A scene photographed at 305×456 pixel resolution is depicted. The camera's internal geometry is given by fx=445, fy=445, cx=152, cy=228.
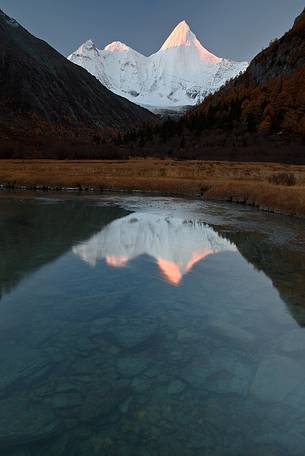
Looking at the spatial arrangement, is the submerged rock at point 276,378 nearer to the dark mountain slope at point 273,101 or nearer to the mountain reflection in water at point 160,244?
the mountain reflection in water at point 160,244

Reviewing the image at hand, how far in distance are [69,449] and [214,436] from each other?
81.4 inches

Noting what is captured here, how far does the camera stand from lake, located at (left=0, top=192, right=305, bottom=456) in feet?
21.3

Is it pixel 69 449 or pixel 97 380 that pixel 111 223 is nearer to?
pixel 97 380

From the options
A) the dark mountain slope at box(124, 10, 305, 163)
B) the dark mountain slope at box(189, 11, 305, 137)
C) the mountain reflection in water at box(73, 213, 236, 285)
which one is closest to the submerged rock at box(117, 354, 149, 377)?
the mountain reflection in water at box(73, 213, 236, 285)

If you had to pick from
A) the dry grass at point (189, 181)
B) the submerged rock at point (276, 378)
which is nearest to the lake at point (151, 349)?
the submerged rock at point (276, 378)

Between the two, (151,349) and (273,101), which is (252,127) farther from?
(151,349)

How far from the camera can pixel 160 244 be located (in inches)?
816

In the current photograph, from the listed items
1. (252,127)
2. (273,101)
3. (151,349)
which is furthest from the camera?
(273,101)

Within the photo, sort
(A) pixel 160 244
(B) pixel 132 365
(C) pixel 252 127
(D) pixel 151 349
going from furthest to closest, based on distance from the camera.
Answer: (C) pixel 252 127, (A) pixel 160 244, (D) pixel 151 349, (B) pixel 132 365

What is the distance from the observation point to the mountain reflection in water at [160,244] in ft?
56.5

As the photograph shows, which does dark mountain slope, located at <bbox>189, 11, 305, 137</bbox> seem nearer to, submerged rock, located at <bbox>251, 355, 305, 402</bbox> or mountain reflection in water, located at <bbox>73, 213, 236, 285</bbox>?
mountain reflection in water, located at <bbox>73, 213, 236, 285</bbox>

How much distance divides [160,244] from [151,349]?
1154 centimetres

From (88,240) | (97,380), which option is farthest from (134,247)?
(97,380)

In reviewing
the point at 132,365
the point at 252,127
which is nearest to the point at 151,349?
the point at 132,365
